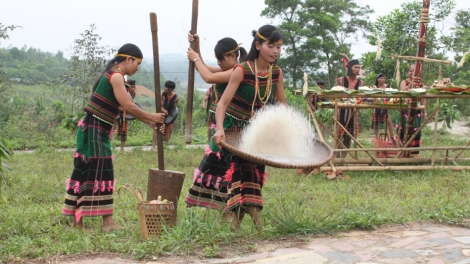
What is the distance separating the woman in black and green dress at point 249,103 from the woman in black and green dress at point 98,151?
2.27ft

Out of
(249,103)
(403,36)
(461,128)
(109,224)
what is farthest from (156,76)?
(461,128)

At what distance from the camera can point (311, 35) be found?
21688 mm

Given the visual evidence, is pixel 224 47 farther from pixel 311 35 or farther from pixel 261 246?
pixel 311 35

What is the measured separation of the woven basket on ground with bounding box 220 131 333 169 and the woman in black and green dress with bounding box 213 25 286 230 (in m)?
0.11

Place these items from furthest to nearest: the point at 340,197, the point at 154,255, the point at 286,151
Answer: the point at 340,197, the point at 286,151, the point at 154,255

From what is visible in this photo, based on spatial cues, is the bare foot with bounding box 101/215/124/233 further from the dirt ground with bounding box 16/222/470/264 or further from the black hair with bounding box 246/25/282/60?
the black hair with bounding box 246/25/282/60

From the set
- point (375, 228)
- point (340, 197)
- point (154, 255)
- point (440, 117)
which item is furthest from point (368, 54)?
point (154, 255)

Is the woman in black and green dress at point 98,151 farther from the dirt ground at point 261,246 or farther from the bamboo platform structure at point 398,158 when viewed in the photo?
the bamboo platform structure at point 398,158

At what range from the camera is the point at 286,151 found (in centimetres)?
435

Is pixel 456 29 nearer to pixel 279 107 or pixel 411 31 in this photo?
pixel 411 31

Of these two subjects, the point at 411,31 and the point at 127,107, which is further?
the point at 411,31

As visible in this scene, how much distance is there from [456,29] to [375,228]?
525 inches

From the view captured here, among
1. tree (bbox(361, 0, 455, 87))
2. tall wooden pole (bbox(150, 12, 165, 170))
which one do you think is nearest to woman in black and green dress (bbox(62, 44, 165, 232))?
tall wooden pole (bbox(150, 12, 165, 170))

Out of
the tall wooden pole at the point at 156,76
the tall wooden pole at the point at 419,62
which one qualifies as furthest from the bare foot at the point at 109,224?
the tall wooden pole at the point at 419,62
